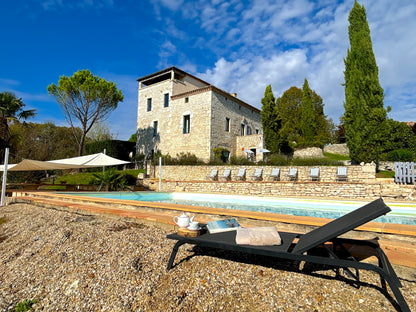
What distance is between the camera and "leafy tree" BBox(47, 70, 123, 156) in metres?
18.0

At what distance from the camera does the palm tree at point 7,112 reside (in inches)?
551

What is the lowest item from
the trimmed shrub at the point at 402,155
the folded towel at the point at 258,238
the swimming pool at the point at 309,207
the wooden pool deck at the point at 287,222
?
the swimming pool at the point at 309,207

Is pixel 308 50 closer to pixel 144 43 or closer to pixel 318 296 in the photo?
pixel 144 43

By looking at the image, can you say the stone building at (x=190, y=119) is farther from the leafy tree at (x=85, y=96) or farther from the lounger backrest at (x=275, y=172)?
the lounger backrest at (x=275, y=172)

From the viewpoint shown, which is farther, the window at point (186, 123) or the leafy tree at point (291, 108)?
the leafy tree at point (291, 108)

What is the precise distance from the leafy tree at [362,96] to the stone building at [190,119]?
255 inches

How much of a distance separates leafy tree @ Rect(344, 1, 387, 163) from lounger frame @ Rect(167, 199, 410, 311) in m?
11.7

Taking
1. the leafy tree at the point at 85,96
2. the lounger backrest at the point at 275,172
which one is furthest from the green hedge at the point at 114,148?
the lounger backrest at the point at 275,172

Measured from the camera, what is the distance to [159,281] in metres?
2.12

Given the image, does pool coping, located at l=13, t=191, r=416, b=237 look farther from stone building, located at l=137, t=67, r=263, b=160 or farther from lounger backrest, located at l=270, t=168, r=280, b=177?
stone building, located at l=137, t=67, r=263, b=160

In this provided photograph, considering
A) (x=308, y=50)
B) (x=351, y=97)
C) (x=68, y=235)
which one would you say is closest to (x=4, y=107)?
(x=68, y=235)

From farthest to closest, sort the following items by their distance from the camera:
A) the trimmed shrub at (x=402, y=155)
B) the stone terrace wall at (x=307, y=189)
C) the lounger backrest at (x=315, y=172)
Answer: the trimmed shrub at (x=402, y=155), the lounger backrest at (x=315, y=172), the stone terrace wall at (x=307, y=189)

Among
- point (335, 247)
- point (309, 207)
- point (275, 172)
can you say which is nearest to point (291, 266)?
point (335, 247)

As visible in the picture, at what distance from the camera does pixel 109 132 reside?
28875 millimetres
